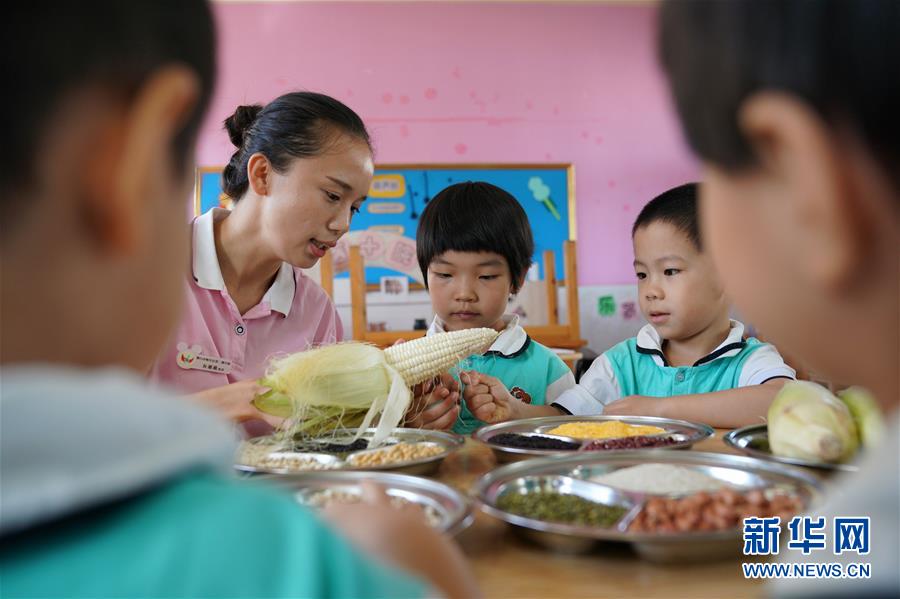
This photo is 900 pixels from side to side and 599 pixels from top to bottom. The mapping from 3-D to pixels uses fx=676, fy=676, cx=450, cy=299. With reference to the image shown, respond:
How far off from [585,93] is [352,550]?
16.2ft

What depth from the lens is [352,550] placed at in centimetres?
41

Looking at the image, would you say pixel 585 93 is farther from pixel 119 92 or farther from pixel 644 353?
pixel 119 92

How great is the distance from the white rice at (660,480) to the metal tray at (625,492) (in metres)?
0.03

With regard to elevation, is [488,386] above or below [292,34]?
below

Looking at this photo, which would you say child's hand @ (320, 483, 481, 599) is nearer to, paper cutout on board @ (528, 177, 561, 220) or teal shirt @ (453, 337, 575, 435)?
teal shirt @ (453, 337, 575, 435)

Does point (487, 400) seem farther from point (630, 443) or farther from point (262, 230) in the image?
point (262, 230)

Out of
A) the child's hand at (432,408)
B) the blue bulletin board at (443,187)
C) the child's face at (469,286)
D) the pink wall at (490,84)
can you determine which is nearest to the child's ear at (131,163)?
the child's hand at (432,408)

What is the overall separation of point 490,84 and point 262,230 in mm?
3301

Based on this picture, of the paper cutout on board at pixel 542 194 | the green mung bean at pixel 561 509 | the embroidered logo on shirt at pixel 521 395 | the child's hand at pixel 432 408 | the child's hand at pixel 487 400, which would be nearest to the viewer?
the green mung bean at pixel 561 509

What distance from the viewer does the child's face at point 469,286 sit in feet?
7.38

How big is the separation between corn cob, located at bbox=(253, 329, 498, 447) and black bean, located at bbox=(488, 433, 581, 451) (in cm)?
24

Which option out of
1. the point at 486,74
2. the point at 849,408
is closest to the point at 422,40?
the point at 486,74

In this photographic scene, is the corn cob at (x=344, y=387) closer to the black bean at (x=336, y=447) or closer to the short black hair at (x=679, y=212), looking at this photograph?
the black bean at (x=336, y=447)

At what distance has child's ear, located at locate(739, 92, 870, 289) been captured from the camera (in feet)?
1.38
